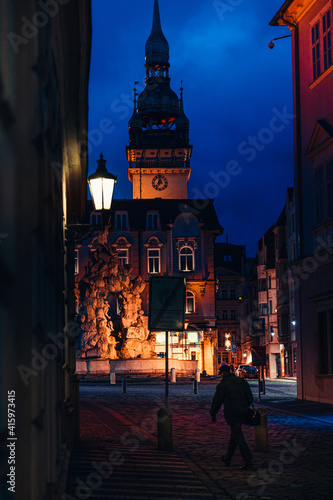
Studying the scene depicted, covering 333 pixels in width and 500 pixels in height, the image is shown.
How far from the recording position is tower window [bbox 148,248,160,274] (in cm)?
7700

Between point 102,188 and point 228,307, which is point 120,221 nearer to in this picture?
point 228,307

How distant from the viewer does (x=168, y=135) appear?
11144cm

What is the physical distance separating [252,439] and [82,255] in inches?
2410

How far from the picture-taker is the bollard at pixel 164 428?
547 inches

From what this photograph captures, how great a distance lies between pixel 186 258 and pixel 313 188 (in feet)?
160

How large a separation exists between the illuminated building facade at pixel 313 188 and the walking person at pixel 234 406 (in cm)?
1379

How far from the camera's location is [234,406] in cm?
1198

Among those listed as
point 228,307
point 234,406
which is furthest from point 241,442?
point 228,307

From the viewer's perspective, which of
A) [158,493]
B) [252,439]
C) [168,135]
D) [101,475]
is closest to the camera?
[158,493]

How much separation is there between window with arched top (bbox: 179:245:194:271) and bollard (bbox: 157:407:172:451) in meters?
62.4

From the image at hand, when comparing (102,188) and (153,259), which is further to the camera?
(153,259)

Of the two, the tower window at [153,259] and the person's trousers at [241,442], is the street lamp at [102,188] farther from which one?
the tower window at [153,259]

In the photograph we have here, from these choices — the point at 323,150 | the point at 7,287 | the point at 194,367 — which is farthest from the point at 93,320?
the point at 7,287

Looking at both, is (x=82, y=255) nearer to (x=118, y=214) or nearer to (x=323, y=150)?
(x=118, y=214)
